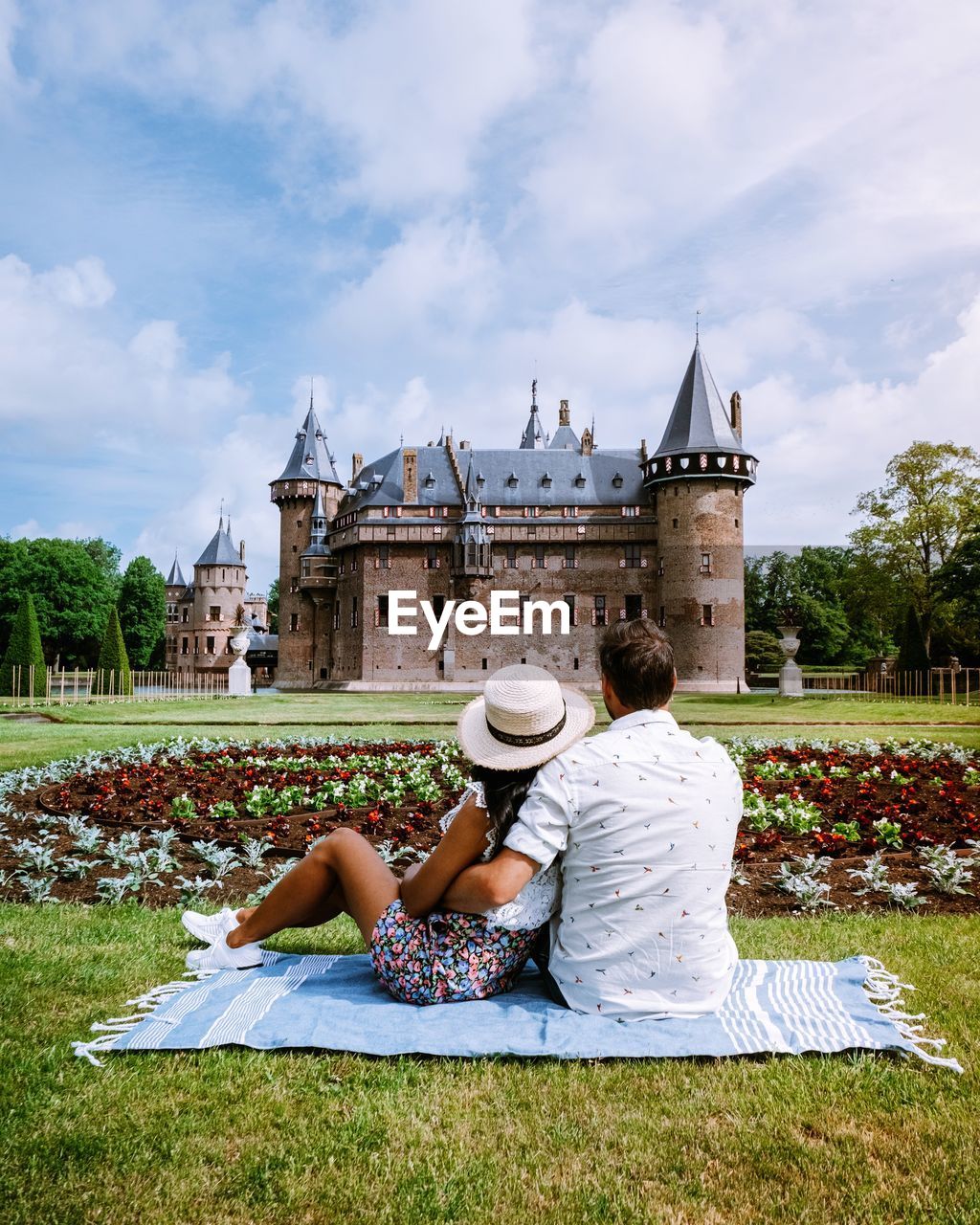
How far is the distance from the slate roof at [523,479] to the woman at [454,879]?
46203 millimetres

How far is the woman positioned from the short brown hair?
0.56 feet

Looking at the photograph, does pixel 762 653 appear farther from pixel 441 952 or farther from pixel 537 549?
pixel 441 952

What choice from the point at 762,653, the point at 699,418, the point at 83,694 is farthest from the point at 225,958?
the point at 762,653

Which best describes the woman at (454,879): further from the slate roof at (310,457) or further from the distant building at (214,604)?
the distant building at (214,604)

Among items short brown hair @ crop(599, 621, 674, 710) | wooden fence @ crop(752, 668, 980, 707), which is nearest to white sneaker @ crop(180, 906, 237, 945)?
short brown hair @ crop(599, 621, 674, 710)

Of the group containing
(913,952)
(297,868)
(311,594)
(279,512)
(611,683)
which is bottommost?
(913,952)

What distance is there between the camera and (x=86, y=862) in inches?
241

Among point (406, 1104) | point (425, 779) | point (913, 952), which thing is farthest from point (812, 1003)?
point (425, 779)

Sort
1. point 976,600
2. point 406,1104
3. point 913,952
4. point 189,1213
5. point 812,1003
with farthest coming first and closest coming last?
point 976,600, point 913,952, point 812,1003, point 406,1104, point 189,1213

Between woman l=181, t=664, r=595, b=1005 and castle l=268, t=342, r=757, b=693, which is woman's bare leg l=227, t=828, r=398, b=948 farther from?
castle l=268, t=342, r=757, b=693

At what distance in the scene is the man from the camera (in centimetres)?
329

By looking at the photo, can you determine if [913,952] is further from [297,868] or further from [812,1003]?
[297,868]

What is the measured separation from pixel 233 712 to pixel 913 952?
20.9 meters

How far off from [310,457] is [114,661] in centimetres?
1980
